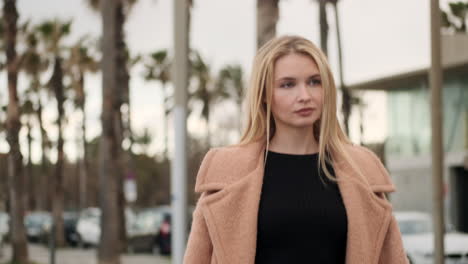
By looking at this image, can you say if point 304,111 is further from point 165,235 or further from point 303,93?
point 165,235

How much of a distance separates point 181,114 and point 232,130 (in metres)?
55.5

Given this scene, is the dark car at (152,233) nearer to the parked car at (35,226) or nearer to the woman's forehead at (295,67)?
the parked car at (35,226)

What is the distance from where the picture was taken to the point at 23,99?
1994 inches

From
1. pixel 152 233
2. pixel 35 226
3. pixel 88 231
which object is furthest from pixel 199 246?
pixel 35 226

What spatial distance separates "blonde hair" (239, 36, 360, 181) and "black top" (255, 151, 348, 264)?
0.07 meters

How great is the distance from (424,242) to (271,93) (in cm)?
1361

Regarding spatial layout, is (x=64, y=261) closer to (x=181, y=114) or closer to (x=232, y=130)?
(x=181, y=114)

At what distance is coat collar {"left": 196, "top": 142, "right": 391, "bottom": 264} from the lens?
282 centimetres

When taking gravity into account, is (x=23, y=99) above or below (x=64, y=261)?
above

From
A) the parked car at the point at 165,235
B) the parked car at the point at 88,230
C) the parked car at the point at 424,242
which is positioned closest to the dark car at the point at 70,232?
Result: the parked car at the point at 88,230

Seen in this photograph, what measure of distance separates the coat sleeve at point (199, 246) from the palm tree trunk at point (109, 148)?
15917 millimetres

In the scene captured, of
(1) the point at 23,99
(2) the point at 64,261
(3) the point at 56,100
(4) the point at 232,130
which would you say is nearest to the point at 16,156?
(2) the point at 64,261

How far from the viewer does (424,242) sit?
16.0m

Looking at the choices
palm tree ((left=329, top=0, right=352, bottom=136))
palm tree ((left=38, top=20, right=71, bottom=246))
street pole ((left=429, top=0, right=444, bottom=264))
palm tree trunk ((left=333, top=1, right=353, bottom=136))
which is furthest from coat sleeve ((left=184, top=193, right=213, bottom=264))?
palm tree ((left=38, top=20, right=71, bottom=246))
